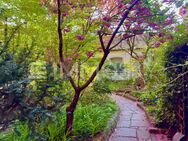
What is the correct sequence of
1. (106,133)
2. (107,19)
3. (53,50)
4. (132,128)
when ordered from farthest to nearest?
(132,128)
(53,50)
(106,133)
(107,19)

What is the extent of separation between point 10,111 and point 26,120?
181 mm

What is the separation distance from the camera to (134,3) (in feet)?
11.6

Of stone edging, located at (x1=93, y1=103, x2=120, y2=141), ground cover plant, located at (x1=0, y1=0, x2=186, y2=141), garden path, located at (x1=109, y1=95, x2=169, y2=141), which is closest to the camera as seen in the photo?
ground cover plant, located at (x1=0, y1=0, x2=186, y2=141)

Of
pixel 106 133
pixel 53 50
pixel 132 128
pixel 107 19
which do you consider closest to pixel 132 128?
pixel 132 128

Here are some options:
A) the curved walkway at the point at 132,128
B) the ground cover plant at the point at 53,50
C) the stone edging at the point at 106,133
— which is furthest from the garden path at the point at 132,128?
the ground cover plant at the point at 53,50

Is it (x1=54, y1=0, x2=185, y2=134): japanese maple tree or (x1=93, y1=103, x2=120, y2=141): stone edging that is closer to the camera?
(x1=54, y1=0, x2=185, y2=134): japanese maple tree

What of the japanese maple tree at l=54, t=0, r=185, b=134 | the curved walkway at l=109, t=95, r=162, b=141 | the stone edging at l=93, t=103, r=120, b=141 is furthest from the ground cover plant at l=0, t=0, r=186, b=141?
the curved walkway at l=109, t=95, r=162, b=141

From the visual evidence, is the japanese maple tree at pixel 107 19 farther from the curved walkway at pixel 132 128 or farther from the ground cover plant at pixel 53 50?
the curved walkway at pixel 132 128

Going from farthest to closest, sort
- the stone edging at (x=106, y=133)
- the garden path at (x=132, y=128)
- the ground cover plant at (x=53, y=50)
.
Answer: the garden path at (x=132, y=128) → the stone edging at (x=106, y=133) → the ground cover plant at (x=53, y=50)

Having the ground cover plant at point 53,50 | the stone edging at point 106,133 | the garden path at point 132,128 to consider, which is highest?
the ground cover plant at point 53,50

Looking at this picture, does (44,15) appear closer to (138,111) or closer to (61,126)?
(61,126)

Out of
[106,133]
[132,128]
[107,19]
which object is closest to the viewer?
[107,19]

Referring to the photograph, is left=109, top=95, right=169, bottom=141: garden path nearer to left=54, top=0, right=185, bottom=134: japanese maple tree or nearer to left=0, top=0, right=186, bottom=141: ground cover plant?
left=0, top=0, right=186, bottom=141: ground cover plant

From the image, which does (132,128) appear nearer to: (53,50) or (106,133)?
(106,133)
